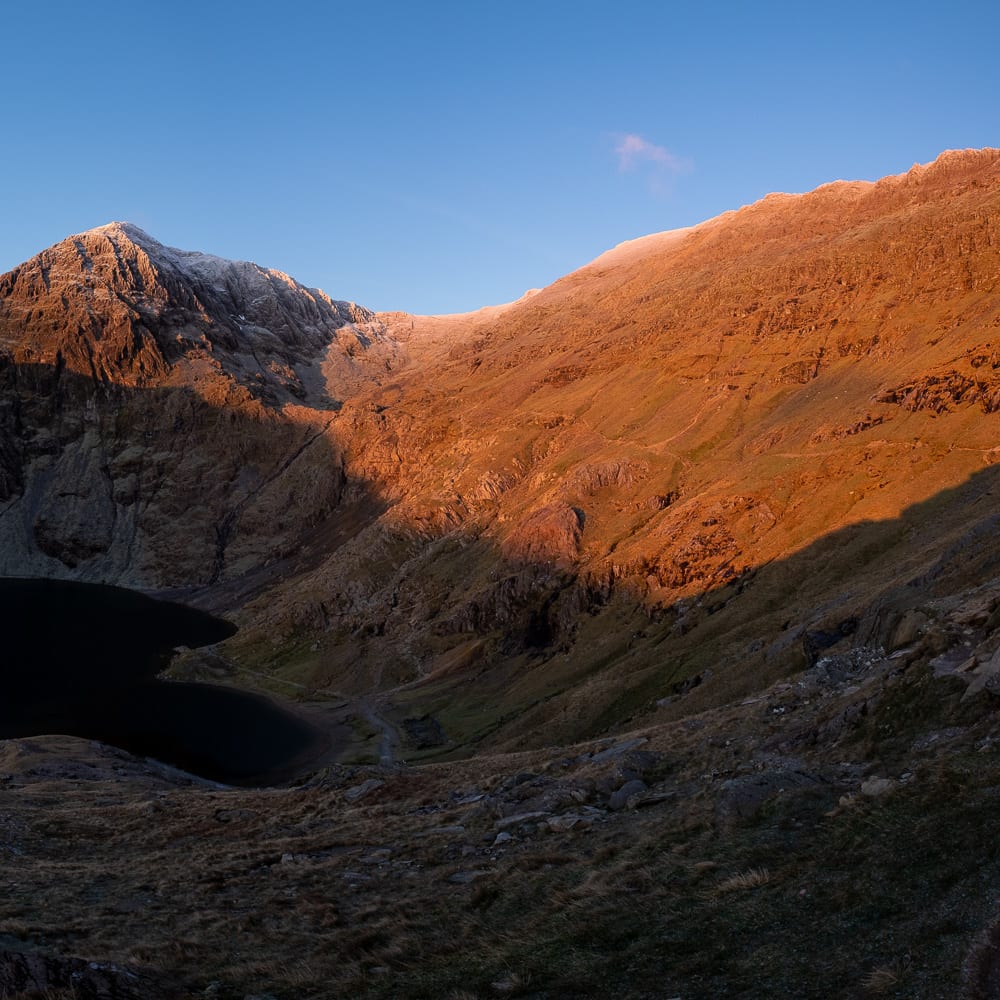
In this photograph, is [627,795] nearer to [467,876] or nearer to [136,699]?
[467,876]

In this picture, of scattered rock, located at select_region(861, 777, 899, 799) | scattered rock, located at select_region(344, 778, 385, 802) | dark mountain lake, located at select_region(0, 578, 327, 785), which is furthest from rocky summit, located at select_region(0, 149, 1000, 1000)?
dark mountain lake, located at select_region(0, 578, 327, 785)

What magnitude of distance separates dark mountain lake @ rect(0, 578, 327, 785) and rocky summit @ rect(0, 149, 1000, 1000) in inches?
202

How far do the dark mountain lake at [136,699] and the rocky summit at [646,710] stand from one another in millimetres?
5124

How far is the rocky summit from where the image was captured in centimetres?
1395

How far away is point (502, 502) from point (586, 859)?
4750 inches

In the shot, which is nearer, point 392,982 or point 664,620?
point 392,982

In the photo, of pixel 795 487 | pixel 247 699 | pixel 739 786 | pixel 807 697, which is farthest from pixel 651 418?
pixel 739 786

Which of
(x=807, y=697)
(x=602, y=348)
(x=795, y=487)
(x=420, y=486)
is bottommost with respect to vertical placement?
(x=807, y=697)

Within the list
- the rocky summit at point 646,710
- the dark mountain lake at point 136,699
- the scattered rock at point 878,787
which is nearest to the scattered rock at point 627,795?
the rocky summit at point 646,710

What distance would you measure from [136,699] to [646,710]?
7961 cm

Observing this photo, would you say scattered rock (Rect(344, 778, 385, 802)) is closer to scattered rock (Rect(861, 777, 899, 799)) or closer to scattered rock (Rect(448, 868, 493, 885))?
scattered rock (Rect(448, 868, 493, 885))

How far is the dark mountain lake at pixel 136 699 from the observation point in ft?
286

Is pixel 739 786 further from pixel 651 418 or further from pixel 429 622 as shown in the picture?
pixel 651 418

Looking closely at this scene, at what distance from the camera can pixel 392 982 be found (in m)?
14.4
